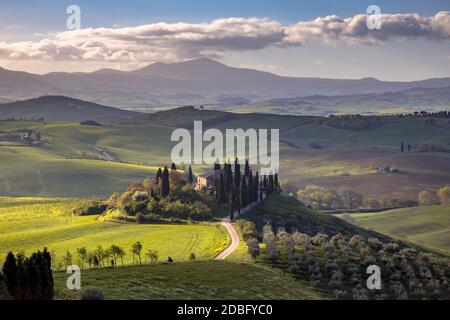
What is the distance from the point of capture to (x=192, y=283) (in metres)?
59.9

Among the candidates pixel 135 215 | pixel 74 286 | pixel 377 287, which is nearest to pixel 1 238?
pixel 135 215

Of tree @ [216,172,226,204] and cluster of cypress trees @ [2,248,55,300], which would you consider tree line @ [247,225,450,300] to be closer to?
cluster of cypress trees @ [2,248,55,300]

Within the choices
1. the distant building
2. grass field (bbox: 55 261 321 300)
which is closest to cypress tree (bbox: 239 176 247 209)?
the distant building

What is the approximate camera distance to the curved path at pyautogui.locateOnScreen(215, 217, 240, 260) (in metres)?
82.2

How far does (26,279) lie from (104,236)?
58.5m

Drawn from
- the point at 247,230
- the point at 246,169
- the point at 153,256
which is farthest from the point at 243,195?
the point at 153,256

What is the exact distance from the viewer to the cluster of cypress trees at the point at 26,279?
43.8m

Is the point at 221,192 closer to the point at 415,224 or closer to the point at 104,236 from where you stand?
the point at 104,236

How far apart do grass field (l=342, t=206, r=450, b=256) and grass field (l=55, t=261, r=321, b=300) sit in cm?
9267

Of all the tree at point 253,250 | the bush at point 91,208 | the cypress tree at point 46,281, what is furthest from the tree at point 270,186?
the cypress tree at point 46,281

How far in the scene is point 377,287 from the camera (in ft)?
231

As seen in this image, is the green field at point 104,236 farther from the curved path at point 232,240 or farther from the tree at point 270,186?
the tree at point 270,186

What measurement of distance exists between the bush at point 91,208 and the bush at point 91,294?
89992mm
